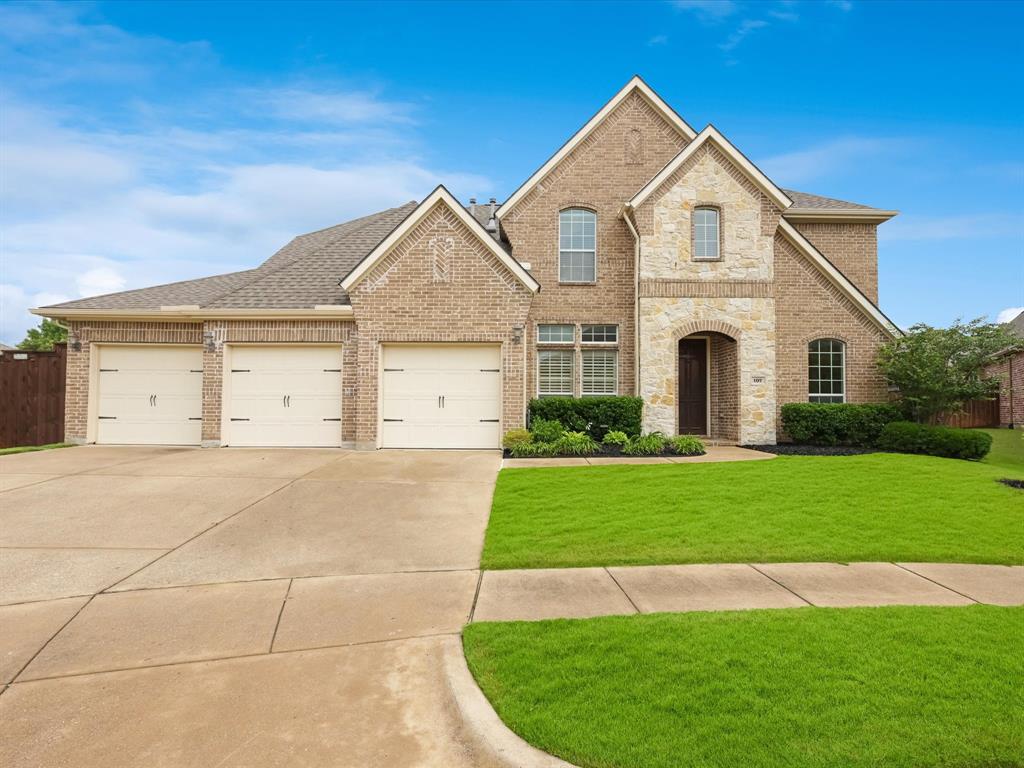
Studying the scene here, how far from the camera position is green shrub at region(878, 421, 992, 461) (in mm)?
12648

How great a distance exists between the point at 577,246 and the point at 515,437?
641cm

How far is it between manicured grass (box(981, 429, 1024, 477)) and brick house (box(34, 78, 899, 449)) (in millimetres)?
2935

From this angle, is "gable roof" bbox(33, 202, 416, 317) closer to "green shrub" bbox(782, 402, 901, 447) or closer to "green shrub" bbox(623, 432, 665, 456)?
"green shrub" bbox(623, 432, 665, 456)

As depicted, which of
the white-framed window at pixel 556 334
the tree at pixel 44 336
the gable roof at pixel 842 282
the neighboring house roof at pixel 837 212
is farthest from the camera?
the tree at pixel 44 336

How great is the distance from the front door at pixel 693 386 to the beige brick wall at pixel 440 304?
18.8 feet

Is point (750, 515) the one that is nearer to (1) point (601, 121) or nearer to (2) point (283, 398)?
(2) point (283, 398)

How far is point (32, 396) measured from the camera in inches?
552

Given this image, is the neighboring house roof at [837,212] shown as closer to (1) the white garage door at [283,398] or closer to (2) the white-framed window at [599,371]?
(2) the white-framed window at [599,371]

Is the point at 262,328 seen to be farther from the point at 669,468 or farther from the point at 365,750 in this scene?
the point at 365,750

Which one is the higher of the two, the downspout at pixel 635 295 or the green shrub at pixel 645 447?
the downspout at pixel 635 295

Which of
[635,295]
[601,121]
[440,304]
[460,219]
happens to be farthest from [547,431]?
[601,121]

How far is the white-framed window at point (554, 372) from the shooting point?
15984mm

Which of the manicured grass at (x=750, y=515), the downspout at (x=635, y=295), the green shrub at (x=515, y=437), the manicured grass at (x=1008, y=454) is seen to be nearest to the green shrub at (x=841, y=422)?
the manicured grass at (x=1008, y=454)

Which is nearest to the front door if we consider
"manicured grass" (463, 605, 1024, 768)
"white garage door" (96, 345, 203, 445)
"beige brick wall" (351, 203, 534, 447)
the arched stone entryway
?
the arched stone entryway
